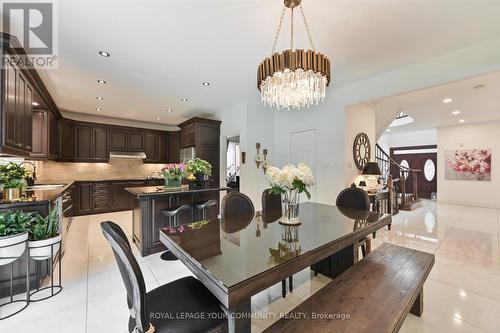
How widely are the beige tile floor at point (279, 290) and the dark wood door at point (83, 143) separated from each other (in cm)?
277

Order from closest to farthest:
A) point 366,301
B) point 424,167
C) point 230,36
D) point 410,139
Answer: point 366,301 < point 230,36 < point 424,167 < point 410,139

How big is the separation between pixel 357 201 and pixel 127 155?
21.1ft

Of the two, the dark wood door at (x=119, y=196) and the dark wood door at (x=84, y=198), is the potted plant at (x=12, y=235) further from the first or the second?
the dark wood door at (x=119, y=196)

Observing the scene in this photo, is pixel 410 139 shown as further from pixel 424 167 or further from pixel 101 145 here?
pixel 101 145

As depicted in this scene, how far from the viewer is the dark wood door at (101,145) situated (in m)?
5.94

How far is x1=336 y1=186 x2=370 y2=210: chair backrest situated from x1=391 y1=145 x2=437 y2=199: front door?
26.5ft

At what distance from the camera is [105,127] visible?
19.8 ft

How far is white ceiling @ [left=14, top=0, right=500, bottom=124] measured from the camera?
205cm

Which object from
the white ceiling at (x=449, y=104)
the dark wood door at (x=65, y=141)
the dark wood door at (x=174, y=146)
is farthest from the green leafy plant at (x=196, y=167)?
the dark wood door at (x=65, y=141)

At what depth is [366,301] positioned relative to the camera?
1.33 meters

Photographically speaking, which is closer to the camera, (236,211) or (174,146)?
(236,211)

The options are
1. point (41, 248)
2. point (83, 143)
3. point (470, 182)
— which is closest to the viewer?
point (41, 248)

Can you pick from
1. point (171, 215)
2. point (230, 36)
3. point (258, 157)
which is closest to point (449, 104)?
point (258, 157)

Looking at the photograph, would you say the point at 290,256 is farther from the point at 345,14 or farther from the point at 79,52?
the point at 79,52
